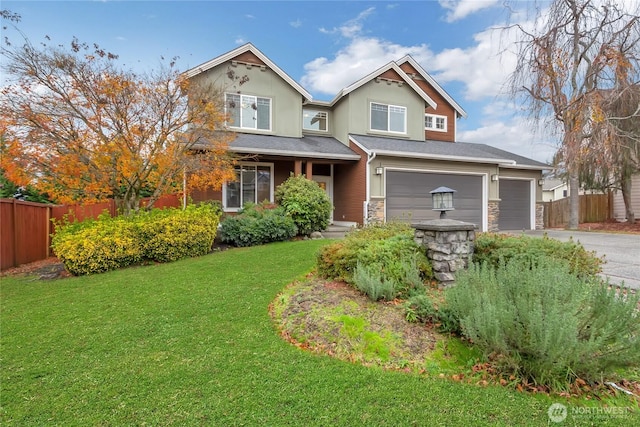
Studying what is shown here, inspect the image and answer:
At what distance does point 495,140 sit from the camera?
58.6 ft

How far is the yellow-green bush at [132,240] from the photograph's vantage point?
6.75m

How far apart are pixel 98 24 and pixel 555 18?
53.9ft

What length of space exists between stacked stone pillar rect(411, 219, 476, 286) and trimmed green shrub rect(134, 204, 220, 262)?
19.3 ft

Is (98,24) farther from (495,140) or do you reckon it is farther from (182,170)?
(495,140)

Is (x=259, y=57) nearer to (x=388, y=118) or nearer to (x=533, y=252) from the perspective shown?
(x=388, y=118)

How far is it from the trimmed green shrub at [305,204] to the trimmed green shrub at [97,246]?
15.1 ft

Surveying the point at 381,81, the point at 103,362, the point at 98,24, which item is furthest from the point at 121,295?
the point at 381,81

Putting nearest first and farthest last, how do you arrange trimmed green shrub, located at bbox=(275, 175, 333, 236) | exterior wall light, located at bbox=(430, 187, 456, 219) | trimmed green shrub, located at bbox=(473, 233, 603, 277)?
trimmed green shrub, located at bbox=(473, 233, 603, 277)
exterior wall light, located at bbox=(430, 187, 456, 219)
trimmed green shrub, located at bbox=(275, 175, 333, 236)

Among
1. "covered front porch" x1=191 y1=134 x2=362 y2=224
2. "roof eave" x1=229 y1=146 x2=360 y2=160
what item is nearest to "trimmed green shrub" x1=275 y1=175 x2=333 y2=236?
"covered front porch" x1=191 y1=134 x2=362 y2=224

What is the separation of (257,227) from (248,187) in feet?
10.0

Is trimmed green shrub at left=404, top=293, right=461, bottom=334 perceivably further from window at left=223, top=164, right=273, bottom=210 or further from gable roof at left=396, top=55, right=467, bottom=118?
gable roof at left=396, top=55, right=467, bottom=118

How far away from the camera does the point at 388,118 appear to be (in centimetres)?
1480

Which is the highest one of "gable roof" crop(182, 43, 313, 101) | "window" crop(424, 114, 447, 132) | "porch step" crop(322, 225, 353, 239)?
"gable roof" crop(182, 43, 313, 101)

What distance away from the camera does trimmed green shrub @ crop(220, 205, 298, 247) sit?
959 cm
